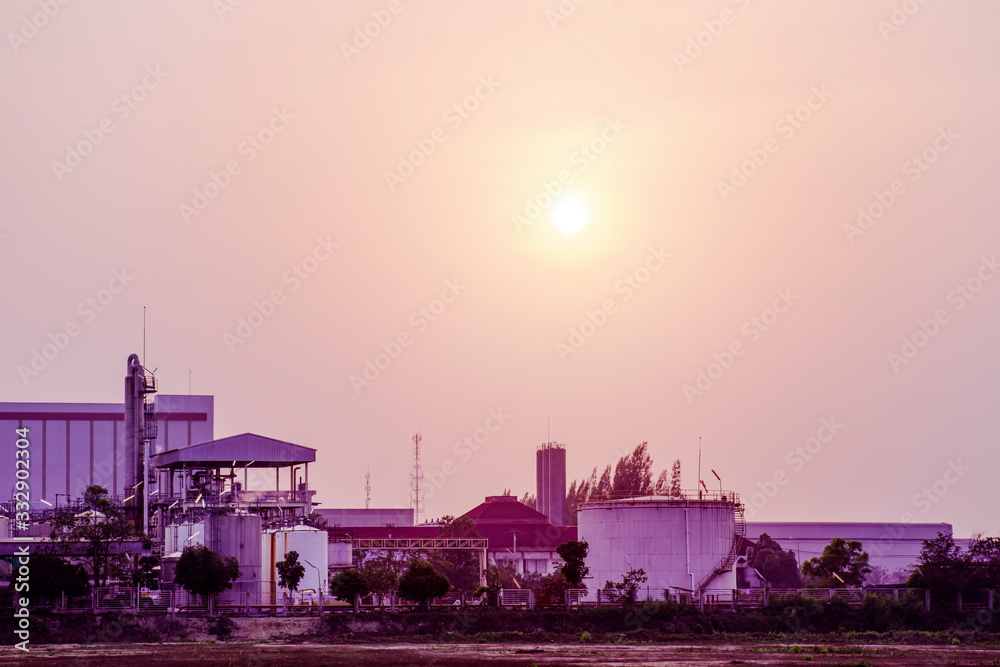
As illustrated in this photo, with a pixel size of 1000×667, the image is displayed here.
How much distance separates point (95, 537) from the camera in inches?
2571

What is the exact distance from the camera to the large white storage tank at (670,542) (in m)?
67.7

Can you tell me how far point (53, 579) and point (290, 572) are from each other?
1320 centimetres

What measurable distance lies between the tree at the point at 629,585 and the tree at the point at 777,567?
41.5 metres

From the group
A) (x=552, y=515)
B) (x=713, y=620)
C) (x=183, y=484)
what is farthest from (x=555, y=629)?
(x=552, y=515)

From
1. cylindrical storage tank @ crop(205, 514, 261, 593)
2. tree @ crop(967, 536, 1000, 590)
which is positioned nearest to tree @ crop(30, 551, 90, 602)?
cylindrical storage tank @ crop(205, 514, 261, 593)

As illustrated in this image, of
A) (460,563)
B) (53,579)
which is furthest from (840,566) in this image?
(53,579)

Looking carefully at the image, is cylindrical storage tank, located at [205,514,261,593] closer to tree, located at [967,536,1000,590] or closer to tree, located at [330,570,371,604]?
tree, located at [330,570,371,604]

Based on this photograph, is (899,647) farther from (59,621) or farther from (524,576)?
(524,576)

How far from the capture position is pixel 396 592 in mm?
63406

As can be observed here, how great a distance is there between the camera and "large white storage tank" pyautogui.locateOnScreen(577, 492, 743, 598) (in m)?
67.7

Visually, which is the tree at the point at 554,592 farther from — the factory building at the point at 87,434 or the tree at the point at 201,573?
the factory building at the point at 87,434

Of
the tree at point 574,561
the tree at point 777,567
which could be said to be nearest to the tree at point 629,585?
the tree at point 574,561

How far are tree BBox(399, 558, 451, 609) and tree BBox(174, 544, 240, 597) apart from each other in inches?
353

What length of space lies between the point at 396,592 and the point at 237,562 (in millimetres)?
8849
